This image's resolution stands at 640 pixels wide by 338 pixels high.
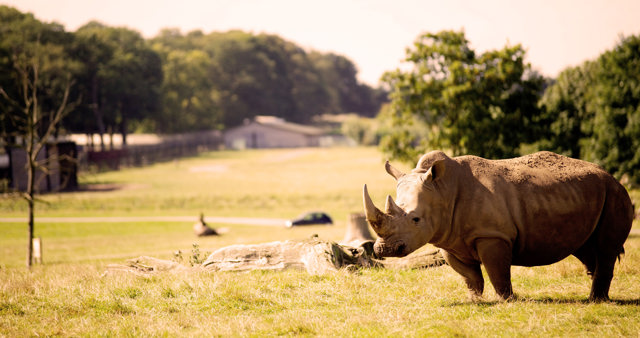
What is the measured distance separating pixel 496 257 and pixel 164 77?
11421cm

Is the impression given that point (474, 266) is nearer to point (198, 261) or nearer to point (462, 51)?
point (198, 261)

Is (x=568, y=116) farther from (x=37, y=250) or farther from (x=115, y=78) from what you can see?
(x=115, y=78)

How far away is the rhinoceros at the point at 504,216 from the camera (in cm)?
951

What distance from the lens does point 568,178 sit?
1025 cm

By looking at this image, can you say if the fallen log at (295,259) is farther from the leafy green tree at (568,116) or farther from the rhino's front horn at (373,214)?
the leafy green tree at (568,116)

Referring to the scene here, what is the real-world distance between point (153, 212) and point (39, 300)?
1709 inches

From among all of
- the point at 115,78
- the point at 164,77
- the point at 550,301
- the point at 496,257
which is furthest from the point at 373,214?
the point at 164,77

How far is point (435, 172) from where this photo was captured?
966cm

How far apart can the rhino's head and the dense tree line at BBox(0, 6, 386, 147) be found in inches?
959

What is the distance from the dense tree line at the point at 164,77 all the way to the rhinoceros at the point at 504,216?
2455 cm

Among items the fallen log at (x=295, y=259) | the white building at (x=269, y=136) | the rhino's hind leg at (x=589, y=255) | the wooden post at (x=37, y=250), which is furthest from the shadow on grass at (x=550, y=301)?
the white building at (x=269, y=136)

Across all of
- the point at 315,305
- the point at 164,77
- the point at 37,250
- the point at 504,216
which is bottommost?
the point at 37,250

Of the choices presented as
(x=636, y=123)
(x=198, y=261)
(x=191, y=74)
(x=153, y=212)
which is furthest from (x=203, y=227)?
(x=191, y=74)

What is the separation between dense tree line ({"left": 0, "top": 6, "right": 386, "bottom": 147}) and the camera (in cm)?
7719
